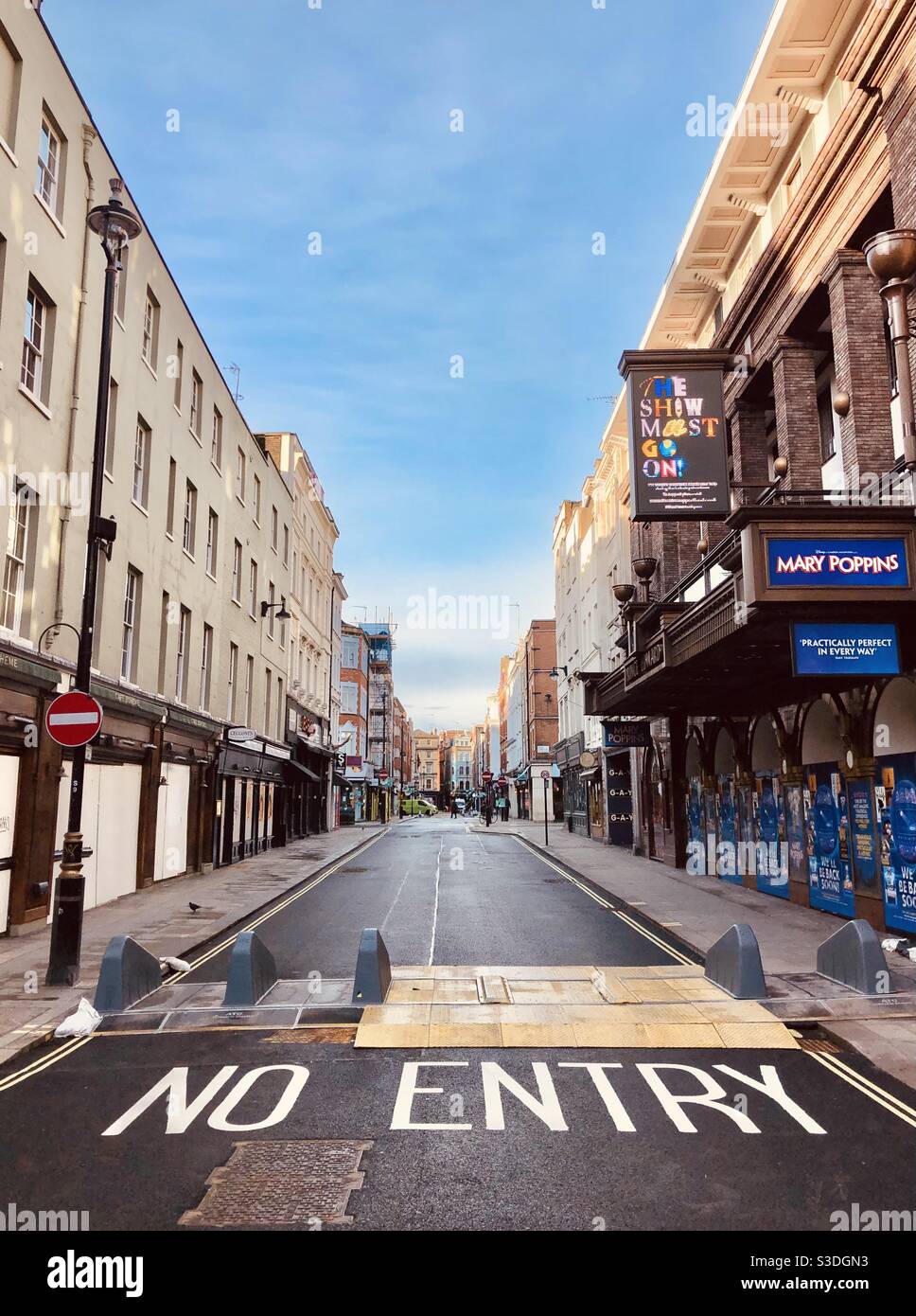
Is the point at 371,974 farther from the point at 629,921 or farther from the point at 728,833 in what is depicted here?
the point at 728,833

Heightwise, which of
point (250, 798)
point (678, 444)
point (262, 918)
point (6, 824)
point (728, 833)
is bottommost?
point (262, 918)

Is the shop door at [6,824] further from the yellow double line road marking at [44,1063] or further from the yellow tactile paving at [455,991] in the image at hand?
the yellow tactile paving at [455,991]

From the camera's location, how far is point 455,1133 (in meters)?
5.81

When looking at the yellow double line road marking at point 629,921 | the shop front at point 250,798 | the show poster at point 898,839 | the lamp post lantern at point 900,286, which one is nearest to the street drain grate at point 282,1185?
the yellow double line road marking at point 629,921

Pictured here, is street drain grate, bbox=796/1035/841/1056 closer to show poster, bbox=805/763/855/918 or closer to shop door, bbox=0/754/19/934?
show poster, bbox=805/763/855/918

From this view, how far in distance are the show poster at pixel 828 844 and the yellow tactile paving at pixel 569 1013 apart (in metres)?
5.13

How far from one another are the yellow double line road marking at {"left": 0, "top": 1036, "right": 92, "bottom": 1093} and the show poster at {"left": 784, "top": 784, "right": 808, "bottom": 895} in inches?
509

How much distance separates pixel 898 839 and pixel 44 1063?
37.1 feet

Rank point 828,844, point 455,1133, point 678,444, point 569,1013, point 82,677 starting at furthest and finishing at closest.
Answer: point 828,844 → point 678,444 → point 82,677 → point 569,1013 → point 455,1133

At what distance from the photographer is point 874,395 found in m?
13.8

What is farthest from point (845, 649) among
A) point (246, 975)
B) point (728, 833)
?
point (728, 833)

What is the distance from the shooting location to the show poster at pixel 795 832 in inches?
638
